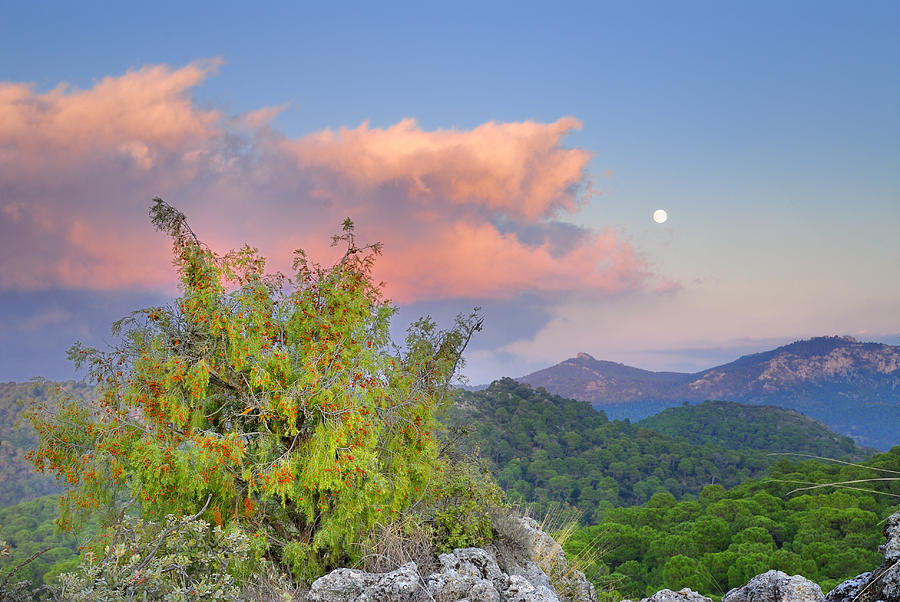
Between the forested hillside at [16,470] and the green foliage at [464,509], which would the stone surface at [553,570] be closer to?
the green foliage at [464,509]

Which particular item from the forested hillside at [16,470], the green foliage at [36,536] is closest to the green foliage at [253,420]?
the green foliage at [36,536]

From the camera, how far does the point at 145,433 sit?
29.4 ft

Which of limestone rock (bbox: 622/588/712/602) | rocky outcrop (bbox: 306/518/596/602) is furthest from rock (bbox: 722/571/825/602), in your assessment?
rocky outcrop (bbox: 306/518/596/602)

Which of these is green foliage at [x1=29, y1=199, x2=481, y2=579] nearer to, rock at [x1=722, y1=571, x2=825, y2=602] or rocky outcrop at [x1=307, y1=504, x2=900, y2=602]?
rocky outcrop at [x1=307, y1=504, x2=900, y2=602]

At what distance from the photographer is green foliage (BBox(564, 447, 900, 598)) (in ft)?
73.3

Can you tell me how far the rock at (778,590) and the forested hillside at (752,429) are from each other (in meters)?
83.4

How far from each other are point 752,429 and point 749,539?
74.8 meters

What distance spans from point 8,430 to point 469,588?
360 ft

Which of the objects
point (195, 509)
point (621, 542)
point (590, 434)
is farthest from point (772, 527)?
point (590, 434)

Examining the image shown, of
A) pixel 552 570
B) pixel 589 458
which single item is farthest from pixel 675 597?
pixel 589 458

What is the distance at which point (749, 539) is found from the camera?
27.9 metres

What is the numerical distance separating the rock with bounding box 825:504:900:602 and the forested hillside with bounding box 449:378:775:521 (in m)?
52.6

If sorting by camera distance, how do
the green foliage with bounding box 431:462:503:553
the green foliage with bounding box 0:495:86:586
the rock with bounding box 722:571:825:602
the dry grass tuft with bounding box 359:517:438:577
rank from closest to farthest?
the rock with bounding box 722:571:825:602 < the dry grass tuft with bounding box 359:517:438:577 < the green foliage with bounding box 431:462:503:553 < the green foliage with bounding box 0:495:86:586

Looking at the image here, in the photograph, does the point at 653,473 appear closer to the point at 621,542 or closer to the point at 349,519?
the point at 621,542
